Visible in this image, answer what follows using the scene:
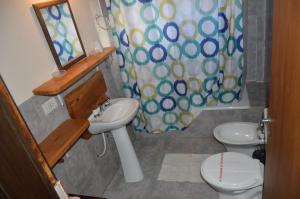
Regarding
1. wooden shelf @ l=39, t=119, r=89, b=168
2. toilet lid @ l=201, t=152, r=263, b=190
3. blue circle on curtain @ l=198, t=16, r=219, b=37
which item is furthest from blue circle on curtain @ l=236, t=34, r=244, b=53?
wooden shelf @ l=39, t=119, r=89, b=168

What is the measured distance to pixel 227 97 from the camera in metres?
2.67

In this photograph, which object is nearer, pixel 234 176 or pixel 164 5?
pixel 234 176

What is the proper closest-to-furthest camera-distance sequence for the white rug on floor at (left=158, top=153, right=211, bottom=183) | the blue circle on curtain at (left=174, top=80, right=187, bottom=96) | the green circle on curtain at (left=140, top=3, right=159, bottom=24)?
the green circle on curtain at (left=140, top=3, right=159, bottom=24) → the white rug on floor at (left=158, top=153, right=211, bottom=183) → the blue circle on curtain at (left=174, top=80, right=187, bottom=96)

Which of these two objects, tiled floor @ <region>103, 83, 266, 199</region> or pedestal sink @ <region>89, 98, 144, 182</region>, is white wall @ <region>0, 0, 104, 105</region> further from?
tiled floor @ <region>103, 83, 266, 199</region>

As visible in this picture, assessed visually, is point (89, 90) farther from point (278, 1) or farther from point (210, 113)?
point (278, 1)

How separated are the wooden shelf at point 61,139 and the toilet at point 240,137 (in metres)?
1.34

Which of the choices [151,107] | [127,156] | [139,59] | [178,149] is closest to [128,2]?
[139,59]

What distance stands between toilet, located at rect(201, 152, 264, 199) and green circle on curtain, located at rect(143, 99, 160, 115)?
3.26 ft

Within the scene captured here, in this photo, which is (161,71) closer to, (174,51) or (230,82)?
(174,51)

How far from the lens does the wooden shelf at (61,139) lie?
1.58 meters

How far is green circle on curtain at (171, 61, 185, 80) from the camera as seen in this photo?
253 centimetres

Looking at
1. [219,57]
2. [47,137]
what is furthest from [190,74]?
[47,137]

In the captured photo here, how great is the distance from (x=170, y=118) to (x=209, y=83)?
2.03ft

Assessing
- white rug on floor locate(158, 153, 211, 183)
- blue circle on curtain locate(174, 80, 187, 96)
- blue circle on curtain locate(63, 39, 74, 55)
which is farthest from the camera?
blue circle on curtain locate(174, 80, 187, 96)
